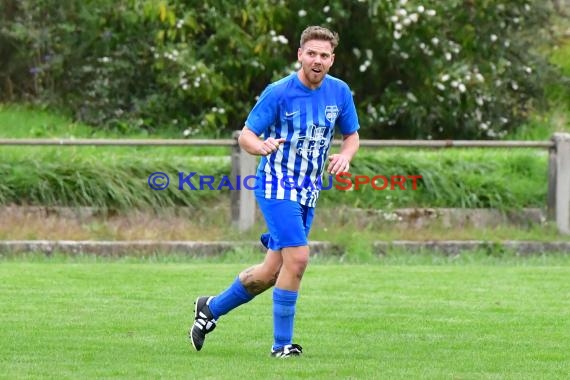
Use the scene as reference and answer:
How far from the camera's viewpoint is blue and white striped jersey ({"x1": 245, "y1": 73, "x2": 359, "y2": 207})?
307 inches

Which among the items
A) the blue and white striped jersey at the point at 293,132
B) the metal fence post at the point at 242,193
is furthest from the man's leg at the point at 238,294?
the metal fence post at the point at 242,193

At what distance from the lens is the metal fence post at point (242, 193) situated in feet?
50.8

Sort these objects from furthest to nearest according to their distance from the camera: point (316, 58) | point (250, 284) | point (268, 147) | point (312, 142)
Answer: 1. point (250, 284)
2. point (312, 142)
3. point (316, 58)
4. point (268, 147)

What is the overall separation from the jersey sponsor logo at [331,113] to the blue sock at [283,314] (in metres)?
0.97

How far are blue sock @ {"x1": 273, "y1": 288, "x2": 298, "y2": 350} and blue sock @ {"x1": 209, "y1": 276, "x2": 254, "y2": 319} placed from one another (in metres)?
0.33

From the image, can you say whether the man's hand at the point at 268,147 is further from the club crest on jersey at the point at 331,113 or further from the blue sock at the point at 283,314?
the blue sock at the point at 283,314

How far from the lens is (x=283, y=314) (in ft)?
25.8

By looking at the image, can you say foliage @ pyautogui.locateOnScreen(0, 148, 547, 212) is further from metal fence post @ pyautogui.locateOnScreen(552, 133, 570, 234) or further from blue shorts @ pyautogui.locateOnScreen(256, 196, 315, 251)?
blue shorts @ pyautogui.locateOnScreen(256, 196, 315, 251)

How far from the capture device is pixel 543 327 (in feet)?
30.5

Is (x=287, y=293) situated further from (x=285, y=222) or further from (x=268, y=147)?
(x=268, y=147)

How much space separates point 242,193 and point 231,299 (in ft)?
24.2

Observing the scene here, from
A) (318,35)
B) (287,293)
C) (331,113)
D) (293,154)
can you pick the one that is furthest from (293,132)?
(287,293)

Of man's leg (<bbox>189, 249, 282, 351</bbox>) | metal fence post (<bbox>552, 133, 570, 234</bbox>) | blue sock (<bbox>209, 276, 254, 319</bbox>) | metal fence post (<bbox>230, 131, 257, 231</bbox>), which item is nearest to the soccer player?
man's leg (<bbox>189, 249, 282, 351</bbox>)

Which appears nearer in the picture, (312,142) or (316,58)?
(316,58)
